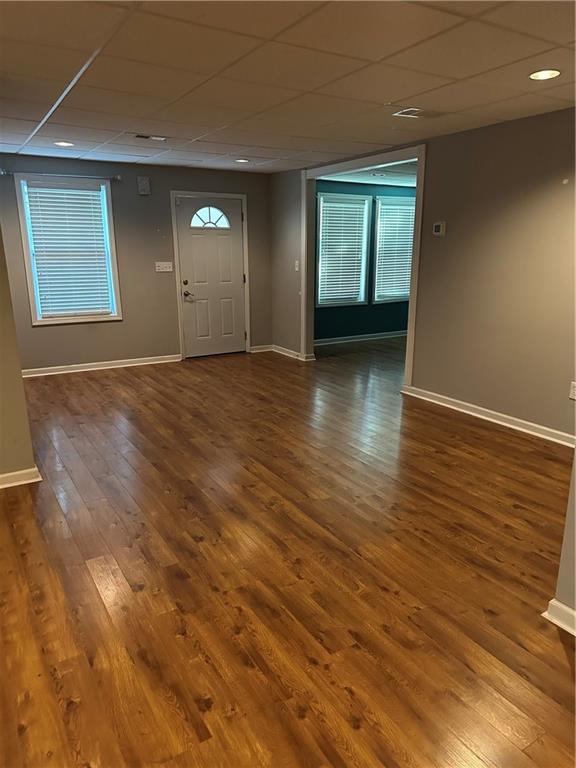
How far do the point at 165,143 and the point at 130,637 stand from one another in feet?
14.7

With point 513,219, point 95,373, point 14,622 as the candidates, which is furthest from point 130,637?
point 95,373

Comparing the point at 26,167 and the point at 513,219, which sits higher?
the point at 26,167

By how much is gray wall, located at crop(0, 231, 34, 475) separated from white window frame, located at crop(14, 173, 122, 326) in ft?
10.6

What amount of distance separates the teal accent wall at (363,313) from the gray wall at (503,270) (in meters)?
3.24

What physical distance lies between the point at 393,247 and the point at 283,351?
2.91 meters

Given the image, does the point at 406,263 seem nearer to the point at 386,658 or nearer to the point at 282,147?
the point at 282,147

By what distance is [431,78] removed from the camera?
2.97 metres

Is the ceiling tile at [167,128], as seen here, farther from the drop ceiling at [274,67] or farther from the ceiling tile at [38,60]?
the ceiling tile at [38,60]

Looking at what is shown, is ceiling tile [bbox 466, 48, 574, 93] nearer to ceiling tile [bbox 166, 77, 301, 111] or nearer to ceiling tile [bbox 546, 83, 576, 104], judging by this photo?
ceiling tile [bbox 546, 83, 576, 104]

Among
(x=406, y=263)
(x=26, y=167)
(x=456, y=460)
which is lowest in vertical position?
(x=456, y=460)

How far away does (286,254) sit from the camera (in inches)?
291

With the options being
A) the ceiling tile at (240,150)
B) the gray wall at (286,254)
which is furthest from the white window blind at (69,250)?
the gray wall at (286,254)

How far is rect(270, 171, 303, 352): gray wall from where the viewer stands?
7059 millimetres

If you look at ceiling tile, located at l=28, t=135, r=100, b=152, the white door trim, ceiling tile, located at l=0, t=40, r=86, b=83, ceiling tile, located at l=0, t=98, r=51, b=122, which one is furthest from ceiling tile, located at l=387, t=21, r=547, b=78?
ceiling tile, located at l=28, t=135, r=100, b=152
